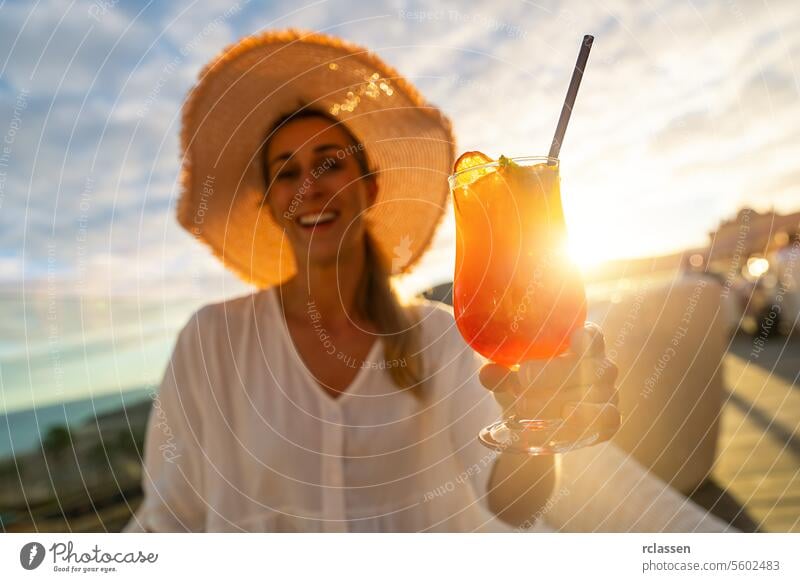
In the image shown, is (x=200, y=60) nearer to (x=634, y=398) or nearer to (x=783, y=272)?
(x=634, y=398)

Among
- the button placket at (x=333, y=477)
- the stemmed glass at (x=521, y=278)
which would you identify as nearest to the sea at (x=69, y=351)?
the stemmed glass at (x=521, y=278)

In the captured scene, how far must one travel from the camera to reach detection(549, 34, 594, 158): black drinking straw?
850 millimetres

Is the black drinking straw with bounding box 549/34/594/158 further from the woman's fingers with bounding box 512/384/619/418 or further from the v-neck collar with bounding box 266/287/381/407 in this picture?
the v-neck collar with bounding box 266/287/381/407

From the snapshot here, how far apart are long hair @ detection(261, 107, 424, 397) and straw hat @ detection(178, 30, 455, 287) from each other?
2cm

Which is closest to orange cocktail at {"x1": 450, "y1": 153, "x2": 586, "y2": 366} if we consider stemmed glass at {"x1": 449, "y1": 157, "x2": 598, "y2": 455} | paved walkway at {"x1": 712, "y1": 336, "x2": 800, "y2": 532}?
stemmed glass at {"x1": 449, "y1": 157, "x2": 598, "y2": 455}

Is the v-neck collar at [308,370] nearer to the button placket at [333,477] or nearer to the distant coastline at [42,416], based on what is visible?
the button placket at [333,477]

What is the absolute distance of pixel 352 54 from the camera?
116 centimetres

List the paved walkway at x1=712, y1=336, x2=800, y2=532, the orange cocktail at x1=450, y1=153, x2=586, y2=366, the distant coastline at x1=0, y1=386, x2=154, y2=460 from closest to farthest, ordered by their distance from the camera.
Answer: the orange cocktail at x1=450, y1=153, x2=586, y2=366 < the distant coastline at x1=0, y1=386, x2=154, y2=460 < the paved walkway at x1=712, y1=336, x2=800, y2=532

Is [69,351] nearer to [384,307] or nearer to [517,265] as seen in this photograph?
[384,307]

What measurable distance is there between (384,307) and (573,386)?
0.59 m

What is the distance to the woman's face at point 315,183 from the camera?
1.25m

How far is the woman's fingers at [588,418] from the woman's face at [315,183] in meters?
0.61

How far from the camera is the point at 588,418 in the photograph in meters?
0.88
